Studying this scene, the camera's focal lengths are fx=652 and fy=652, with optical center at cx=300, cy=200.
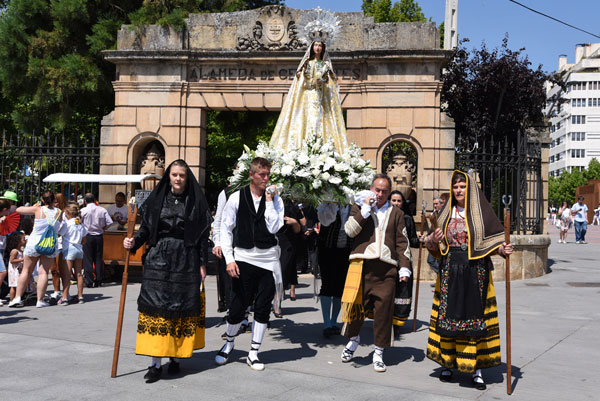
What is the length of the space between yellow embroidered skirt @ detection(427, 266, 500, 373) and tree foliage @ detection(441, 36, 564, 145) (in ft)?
55.2

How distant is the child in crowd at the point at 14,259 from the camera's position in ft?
32.4

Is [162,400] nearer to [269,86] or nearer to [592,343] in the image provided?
[592,343]

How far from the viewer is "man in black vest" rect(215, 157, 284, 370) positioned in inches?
241

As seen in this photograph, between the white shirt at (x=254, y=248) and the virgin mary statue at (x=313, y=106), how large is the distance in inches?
83.4

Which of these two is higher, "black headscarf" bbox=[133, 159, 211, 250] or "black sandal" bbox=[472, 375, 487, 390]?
"black headscarf" bbox=[133, 159, 211, 250]

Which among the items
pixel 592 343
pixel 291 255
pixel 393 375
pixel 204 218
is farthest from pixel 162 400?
pixel 592 343

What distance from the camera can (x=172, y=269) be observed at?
19.0 feet

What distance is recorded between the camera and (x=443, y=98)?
2334cm

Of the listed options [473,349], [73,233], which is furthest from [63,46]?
[473,349]

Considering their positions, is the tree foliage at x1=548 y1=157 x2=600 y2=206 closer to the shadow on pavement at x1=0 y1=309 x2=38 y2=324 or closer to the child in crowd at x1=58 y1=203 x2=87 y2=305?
the child in crowd at x1=58 y1=203 x2=87 y2=305

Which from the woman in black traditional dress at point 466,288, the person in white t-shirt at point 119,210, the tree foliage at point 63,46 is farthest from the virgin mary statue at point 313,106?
the tree foliage at point 63,46

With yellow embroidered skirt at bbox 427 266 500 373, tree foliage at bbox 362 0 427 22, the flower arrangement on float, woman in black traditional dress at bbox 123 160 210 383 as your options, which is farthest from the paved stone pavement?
tree foliage at bbox 362 0 427 22

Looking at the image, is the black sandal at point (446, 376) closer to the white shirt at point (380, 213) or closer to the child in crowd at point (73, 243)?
the white shirt at point (380, 213)

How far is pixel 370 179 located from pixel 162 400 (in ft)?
10.8
